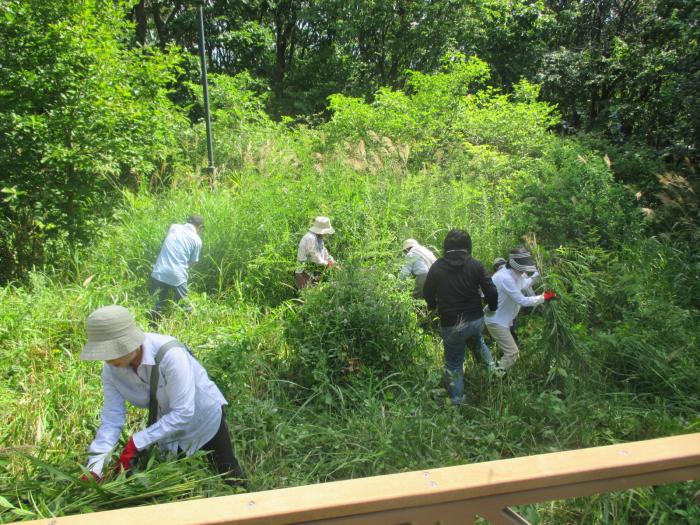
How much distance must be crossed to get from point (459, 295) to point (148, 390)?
285 cm

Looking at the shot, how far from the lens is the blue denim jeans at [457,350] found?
4641mm

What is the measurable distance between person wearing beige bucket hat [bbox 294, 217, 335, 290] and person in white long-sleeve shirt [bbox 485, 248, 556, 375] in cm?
204

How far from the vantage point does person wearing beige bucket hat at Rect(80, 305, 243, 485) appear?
2.56 meters

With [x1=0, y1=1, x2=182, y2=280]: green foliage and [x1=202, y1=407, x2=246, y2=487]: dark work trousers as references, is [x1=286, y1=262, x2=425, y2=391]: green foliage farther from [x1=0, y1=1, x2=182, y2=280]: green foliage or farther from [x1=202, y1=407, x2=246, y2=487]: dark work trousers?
[x1=0, y1=1, x2=182, y2=280]: green foliage

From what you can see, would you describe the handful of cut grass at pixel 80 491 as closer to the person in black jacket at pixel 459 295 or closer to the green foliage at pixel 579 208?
the person in black jacket at pixel 459 295

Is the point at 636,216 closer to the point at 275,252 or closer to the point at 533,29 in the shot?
the point at 275,252

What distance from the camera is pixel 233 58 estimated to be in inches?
803

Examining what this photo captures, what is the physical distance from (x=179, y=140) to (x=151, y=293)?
593 centimetres

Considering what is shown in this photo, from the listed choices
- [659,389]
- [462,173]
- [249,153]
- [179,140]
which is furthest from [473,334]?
[179,140]

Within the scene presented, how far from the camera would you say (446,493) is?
3.95ft

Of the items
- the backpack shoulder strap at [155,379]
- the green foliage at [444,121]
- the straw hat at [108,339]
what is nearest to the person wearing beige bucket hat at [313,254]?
the backpack shoulder strap at [155,379]

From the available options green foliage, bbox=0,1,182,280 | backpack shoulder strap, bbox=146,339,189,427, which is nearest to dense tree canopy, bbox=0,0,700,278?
green foliage, bbox=0,1,182,280

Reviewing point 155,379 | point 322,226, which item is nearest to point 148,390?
point 155,379

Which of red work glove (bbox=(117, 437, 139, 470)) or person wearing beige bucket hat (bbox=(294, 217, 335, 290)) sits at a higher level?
red work glove (bbox=(117, 437, 139, 470))
